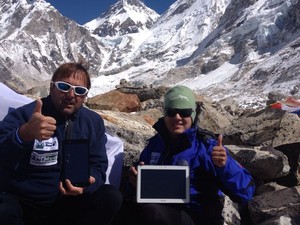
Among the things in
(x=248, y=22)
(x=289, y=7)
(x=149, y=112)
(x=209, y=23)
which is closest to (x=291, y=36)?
(x=289, y=7)

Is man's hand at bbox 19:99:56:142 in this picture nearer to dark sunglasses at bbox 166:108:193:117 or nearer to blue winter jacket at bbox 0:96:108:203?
blue winter jacket at bbox 0:96:108:203

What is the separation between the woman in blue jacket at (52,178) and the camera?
3070 millimetres

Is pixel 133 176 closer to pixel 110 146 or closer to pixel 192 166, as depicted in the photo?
pixel 192 166

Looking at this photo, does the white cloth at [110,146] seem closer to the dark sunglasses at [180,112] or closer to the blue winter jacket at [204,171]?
the blue winter jacket at [204,171]

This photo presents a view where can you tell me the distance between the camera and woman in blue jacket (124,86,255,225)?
3.21 meters

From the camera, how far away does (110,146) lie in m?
4.36

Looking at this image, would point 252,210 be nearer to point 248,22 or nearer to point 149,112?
point 149,112

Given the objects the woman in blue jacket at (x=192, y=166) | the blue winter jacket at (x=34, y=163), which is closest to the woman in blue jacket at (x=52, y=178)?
the blue winter jacket at (x=34, y=163)

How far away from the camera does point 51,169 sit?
3.22 meters

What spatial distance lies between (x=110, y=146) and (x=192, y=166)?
3.92 feet

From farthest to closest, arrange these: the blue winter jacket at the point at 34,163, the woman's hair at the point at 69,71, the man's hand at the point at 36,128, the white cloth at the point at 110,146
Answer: the white cloth at the point at 110,146 → the woman's hair at the point at 69,71 → the blue winter jacket at the point at 34,163 → the man's hand at the point at 36,128

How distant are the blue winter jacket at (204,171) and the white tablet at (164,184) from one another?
0.45 feet

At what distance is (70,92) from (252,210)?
220 cm

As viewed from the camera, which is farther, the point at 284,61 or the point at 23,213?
the point at 284,61
